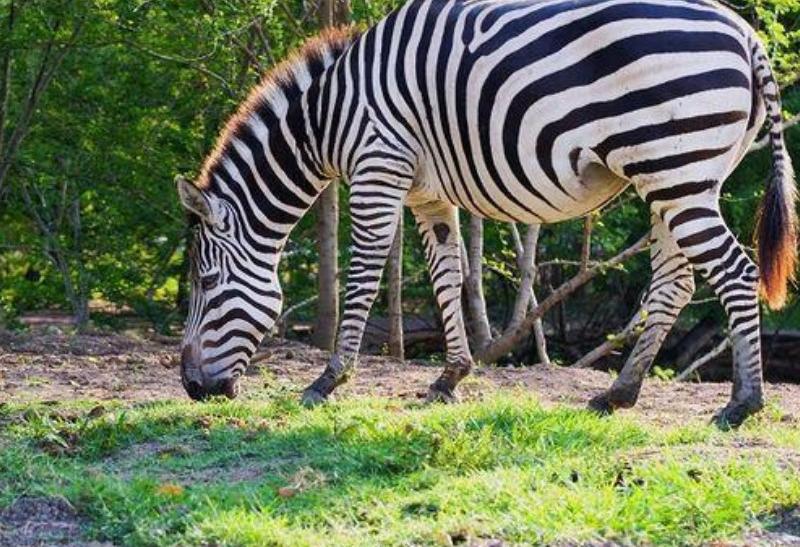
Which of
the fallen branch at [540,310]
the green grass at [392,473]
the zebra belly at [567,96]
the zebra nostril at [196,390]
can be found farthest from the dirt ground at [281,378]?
the zebra belly at [567,96]

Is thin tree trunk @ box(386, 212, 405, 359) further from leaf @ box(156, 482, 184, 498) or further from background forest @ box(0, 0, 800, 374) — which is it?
leaf @ box(156, 482, 184, 498)

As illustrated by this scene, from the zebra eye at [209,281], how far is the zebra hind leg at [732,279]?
9.75ft

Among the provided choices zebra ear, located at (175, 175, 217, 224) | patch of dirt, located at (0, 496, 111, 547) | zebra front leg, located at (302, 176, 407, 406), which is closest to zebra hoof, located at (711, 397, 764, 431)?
zebra front leg, located at (302, 176, 407, 406)

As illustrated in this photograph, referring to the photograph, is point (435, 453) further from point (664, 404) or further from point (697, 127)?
point (664, 404)

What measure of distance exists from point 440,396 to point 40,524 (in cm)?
379

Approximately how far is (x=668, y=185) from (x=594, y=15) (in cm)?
106

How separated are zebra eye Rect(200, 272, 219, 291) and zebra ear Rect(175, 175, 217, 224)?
0.35 meters

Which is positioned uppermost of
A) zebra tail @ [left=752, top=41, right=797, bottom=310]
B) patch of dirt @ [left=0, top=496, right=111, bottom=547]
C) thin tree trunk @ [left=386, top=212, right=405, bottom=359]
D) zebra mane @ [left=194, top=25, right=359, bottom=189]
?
zebra mane @ [left=194, top=25, right=359, bottom=189]

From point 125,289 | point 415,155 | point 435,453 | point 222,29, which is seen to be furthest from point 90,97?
point 435,453

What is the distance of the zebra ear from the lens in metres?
8.45

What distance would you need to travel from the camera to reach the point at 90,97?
14.5m

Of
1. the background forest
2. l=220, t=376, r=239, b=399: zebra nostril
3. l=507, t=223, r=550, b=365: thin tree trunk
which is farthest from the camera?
l=507, t=223, r=550, b=365: thin tree trunk

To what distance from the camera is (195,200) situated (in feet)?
28.0

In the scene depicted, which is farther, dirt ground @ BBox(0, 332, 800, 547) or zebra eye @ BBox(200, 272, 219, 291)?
dirt ground @ BBox(0, 332, 800, 547)
